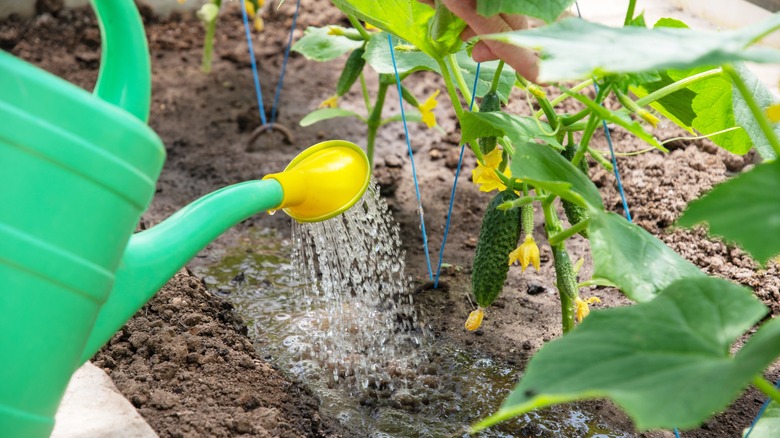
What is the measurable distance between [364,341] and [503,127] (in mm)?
665

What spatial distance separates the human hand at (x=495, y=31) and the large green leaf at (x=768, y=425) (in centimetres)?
57

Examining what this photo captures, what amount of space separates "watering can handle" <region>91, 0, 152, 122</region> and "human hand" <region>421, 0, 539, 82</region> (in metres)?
0.43

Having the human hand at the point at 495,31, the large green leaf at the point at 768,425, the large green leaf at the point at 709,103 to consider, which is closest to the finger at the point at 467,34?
the human hand at the point at 495,31

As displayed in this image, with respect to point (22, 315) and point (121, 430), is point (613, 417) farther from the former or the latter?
point (22, 315)

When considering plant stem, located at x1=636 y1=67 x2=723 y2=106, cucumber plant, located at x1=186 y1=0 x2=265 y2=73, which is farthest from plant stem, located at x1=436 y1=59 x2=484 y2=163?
cucumber plant, located at x1=186 y1=0 x2=265 y2=73

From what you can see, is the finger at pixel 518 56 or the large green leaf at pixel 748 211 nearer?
the large green leaf at pixel 748 211

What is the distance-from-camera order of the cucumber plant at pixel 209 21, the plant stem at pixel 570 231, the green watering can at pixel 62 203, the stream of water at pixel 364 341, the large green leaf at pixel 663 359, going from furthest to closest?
the cucumber plant at pixel 209 21, the stream of water at pixel 364 341, the plant stem at pixel 570 231, the green watering can at pixel 62 203, the large green leaf at pixel 663 359

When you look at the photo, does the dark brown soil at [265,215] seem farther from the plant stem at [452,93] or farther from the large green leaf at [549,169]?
the large green leaf at [549,169]

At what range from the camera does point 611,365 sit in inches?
31.1

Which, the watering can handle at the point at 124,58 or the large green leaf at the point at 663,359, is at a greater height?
the watering can handle at the point at 124,58

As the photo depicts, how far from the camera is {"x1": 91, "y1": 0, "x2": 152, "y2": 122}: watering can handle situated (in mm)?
932

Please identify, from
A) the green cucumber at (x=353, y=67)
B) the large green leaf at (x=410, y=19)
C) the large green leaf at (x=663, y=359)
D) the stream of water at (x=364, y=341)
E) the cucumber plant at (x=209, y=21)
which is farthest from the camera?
the cucumber plant at (x=209, y=21)

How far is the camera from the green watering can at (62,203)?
84 cm

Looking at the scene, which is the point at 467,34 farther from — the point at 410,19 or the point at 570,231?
the point at 570,231
